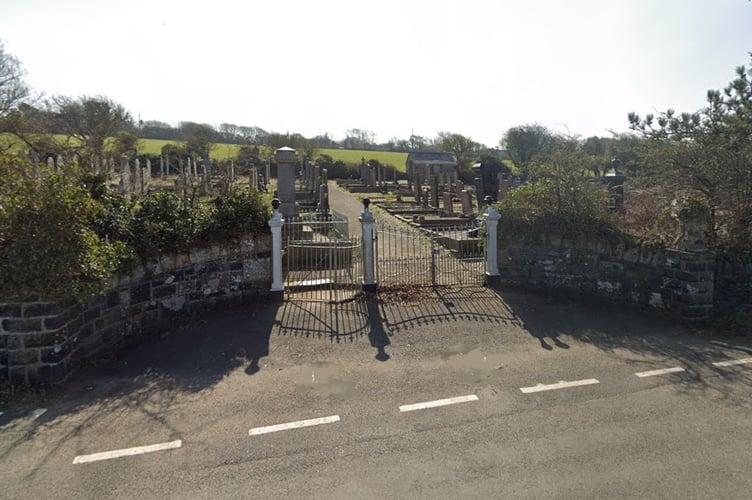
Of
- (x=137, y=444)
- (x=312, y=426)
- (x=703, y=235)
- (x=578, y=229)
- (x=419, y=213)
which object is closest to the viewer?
(x=137, y=444)

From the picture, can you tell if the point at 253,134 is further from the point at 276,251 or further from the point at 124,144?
the point at 276,251

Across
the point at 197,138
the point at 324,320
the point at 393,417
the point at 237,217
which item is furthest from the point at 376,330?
the point at 197,138

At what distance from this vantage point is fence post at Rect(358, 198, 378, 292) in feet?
26.1

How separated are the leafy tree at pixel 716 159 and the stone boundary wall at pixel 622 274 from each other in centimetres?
70

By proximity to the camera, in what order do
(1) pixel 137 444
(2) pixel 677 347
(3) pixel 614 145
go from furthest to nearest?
(3) pixel 614 145 < (2) pixel 677 347 < (1) pixel 137 444

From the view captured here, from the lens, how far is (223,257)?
7387mm

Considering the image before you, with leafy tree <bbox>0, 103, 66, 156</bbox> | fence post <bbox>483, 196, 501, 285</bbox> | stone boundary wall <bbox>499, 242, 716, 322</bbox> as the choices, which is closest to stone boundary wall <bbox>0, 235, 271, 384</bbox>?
fence post <bbox>483, 196, 501, 285</bbox>

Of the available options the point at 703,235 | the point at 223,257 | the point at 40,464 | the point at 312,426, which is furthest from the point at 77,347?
the point at 703,235

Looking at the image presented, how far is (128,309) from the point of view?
6125mm

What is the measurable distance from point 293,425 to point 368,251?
4245 millimetres

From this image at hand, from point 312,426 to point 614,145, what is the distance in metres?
13.0

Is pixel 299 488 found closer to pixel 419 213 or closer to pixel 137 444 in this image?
pixel 137 444

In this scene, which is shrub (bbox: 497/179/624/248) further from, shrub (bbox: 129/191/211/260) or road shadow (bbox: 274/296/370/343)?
shrub (bbox: 129/191/211/260)

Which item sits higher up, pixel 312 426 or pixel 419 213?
pixel 419 213
